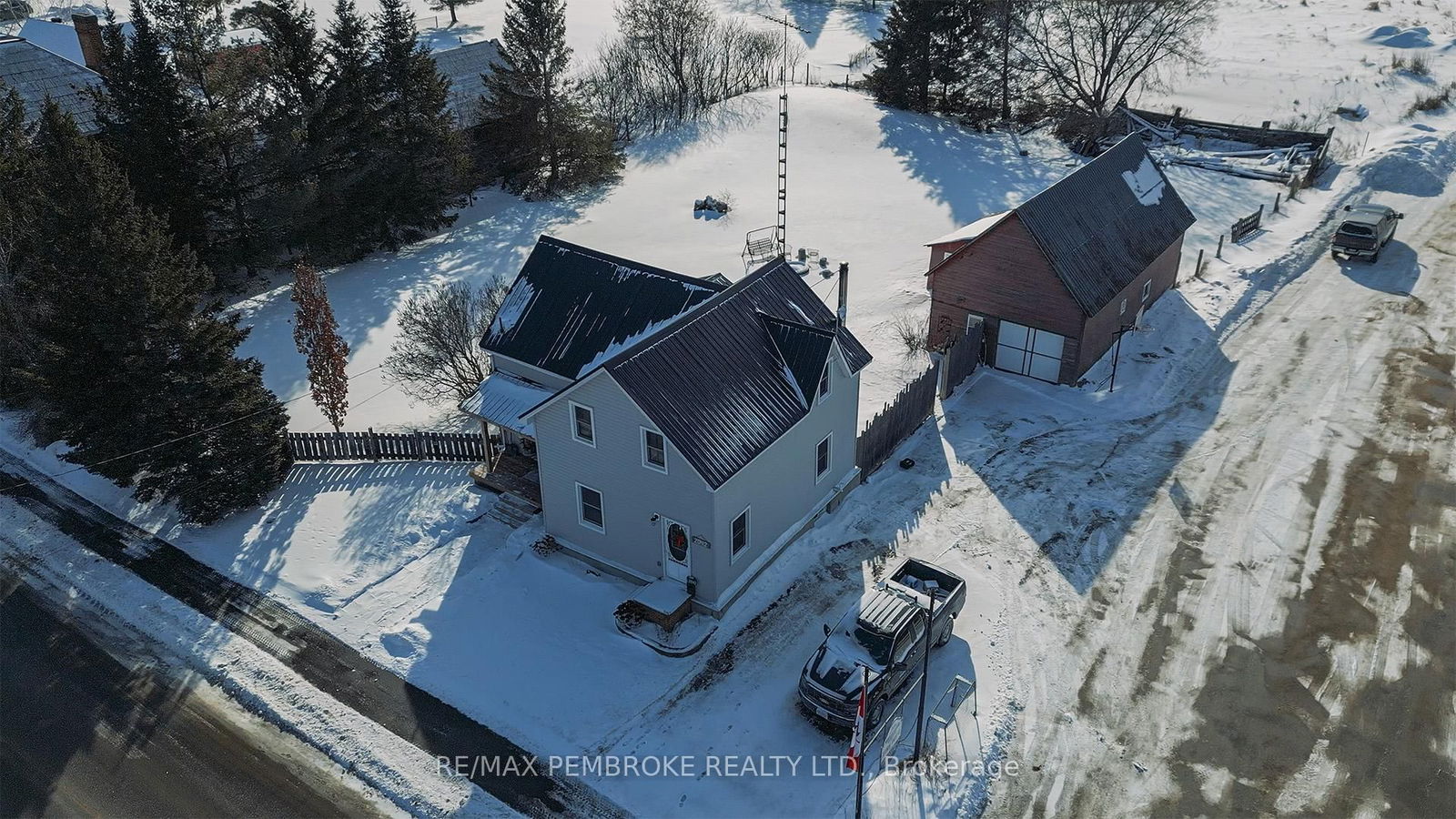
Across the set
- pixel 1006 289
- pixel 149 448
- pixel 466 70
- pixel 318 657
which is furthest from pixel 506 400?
pixel 466 70

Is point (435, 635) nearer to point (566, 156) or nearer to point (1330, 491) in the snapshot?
point (1330, 491)

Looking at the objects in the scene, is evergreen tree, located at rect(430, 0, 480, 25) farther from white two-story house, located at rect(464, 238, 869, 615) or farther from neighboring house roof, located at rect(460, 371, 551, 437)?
neighboring house roof, located at rect(460, 371, 551, 437)

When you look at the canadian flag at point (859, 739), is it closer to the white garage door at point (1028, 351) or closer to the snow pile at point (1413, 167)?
the white garage door at point (1028, 351)

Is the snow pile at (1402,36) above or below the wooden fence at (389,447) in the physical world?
above

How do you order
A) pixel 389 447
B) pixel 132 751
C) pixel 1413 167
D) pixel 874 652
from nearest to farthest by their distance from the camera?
pixel 132 751, pixel 874 652, pixel 389 447, pixel 1413 167

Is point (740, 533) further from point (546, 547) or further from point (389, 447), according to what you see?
point (389, 447)

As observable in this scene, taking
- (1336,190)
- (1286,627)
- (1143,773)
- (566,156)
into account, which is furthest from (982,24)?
(1143,773)

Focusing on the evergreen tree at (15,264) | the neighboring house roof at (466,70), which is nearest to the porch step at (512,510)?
the evergreen tree at (15,264)
